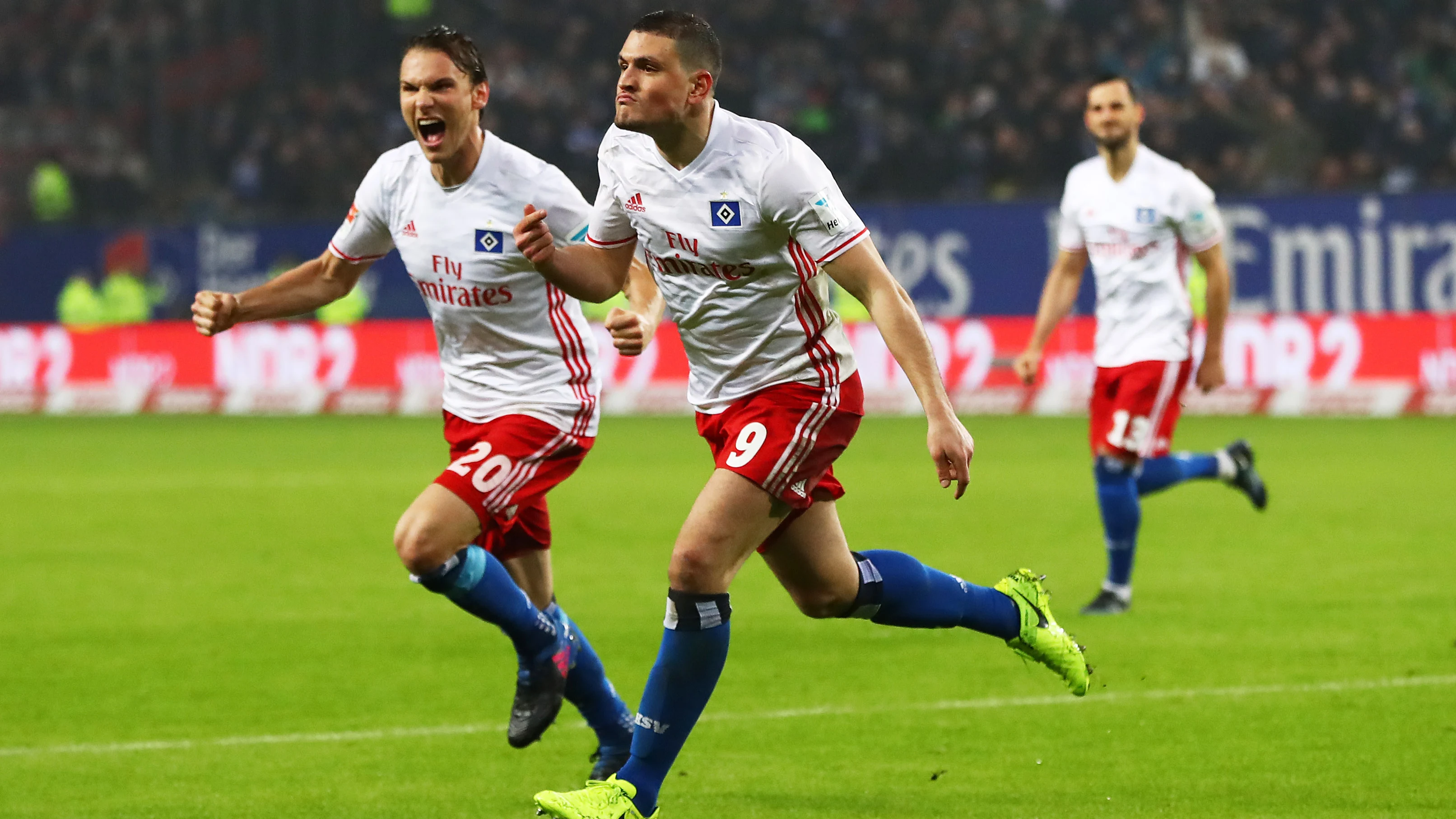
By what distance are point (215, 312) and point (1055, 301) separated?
173 inches

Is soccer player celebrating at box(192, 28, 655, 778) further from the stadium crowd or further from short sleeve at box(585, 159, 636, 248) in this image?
the stadium crowd

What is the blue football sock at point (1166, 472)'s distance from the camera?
981 cm

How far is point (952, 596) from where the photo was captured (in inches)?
230

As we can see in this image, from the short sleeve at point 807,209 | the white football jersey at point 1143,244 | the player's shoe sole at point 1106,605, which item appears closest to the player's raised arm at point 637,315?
the short sleeve at point 807,209

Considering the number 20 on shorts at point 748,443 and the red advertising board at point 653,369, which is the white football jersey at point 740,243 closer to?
the number 20 on shorts at point 748,443

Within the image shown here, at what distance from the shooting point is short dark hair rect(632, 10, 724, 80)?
520cm

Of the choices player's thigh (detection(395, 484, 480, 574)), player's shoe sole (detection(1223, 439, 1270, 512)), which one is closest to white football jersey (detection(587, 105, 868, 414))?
player's thigh (detection(395, 484, 480, 574))

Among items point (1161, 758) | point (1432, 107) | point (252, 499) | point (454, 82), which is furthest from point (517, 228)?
point (1432, 107)

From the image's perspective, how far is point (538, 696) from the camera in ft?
19.8

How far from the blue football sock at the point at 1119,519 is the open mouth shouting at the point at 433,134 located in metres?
3.96

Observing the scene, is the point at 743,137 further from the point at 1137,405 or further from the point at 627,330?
the point at 1137,405

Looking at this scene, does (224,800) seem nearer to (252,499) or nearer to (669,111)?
(669,111)

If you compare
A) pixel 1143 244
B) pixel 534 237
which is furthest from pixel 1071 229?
pixel 534 237

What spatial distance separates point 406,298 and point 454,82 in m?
22.1
